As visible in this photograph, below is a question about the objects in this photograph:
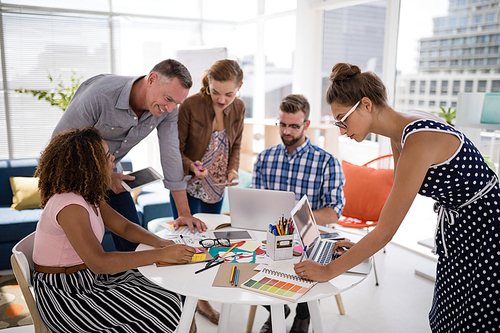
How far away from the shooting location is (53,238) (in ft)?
5.08

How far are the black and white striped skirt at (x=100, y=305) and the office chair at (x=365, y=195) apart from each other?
1885 millimetres

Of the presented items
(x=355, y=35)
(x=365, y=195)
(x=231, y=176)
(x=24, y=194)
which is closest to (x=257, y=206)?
(x=231, y=176)

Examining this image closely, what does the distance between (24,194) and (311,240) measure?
291 centimetres

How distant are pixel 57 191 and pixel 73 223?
0.16 m

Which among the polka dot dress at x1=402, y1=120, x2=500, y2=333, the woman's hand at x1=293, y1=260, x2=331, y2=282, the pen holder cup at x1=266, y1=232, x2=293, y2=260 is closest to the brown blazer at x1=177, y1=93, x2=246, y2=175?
the pen holder cup at x1=266, y1=232, x2=293, y2=260

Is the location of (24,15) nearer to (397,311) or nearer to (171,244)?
(171,244)

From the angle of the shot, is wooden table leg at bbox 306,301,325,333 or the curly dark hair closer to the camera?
the curly dark hair

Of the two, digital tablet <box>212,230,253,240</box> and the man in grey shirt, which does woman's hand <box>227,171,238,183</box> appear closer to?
the man in grey shirt

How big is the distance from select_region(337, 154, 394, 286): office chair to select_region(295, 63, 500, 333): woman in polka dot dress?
1.71m

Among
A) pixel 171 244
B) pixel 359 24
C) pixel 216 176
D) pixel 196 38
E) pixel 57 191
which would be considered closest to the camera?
pixel 57 191

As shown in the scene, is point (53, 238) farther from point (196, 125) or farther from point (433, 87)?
point (433, 87)

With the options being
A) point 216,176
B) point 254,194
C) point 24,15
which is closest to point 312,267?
point 254,194

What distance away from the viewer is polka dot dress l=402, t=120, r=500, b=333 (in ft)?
4.07

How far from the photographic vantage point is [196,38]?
17.9 ft
